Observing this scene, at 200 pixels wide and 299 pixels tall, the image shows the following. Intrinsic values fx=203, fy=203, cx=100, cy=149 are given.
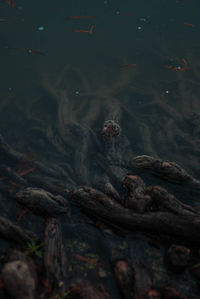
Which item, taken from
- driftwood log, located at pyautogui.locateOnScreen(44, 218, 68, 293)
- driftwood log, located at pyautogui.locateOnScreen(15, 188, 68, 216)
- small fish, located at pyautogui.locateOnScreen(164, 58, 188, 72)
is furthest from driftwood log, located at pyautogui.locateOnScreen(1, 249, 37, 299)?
small fish, located at pyautogui.locateOnScreen(164, 58, 188, 72)

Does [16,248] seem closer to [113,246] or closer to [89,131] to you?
[113,246]

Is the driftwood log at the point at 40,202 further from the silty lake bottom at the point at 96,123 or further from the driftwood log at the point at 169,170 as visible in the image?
the driftwood log at the point at 169,170

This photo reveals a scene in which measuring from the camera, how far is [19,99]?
1050cm

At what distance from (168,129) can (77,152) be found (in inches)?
140

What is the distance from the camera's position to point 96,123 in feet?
25.3

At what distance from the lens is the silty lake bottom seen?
2.87 meters

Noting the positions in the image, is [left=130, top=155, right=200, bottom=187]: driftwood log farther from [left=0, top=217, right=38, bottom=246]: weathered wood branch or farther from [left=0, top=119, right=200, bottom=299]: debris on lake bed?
[left=0, top=217, right=38, bottom=246]: weathered wood branch

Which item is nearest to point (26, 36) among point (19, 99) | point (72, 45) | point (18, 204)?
point (72, 45)

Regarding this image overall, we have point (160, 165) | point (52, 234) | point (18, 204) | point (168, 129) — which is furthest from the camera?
point (168, 129)

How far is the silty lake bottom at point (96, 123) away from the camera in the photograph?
2867 millimetres

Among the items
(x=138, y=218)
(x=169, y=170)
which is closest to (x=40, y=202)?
(x=138, y=218)

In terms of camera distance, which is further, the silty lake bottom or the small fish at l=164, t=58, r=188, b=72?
the small fish at l=164, t=58, r=188, b=72

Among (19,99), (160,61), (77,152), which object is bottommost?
(19,99)

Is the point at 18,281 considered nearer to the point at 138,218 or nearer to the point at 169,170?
the point at 138,218
